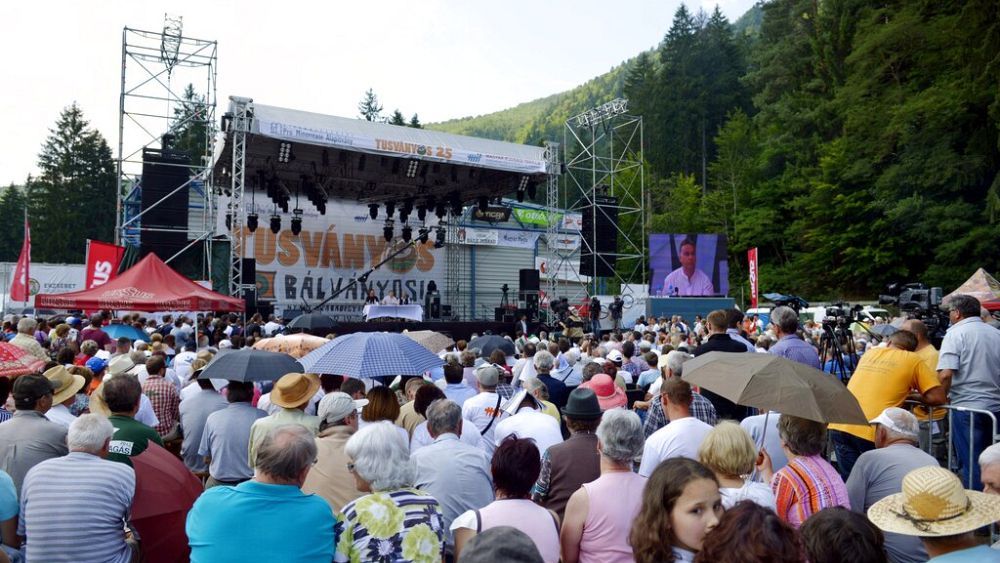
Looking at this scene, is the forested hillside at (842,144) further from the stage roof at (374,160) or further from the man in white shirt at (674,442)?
the man in white shirt at (674,442)

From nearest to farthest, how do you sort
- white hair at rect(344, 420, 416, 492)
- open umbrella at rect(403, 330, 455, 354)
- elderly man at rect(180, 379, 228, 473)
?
white hair at rect(344, 420, 416, 492) → elderly man at rect(180, 379, 228, 473) → open umbrella at rect(403, 330, 455, 354)

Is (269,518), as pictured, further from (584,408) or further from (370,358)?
(370,358)

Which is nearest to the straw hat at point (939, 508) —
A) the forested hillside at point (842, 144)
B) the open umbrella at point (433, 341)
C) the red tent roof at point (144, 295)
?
the open umbrella at point (433, 341)

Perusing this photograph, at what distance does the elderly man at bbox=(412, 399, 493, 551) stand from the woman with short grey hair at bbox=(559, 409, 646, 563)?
2.09 feet

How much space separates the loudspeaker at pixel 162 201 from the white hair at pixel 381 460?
18.2 m

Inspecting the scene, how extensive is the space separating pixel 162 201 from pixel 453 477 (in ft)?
59.3

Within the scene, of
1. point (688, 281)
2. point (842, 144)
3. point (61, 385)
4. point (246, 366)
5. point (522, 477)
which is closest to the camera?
point (522, 477)

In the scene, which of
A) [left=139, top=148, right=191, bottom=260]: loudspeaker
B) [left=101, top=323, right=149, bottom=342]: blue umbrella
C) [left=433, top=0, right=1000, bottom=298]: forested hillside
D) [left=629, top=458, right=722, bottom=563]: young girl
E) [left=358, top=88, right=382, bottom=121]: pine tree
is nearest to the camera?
[left=629, top=458, right=722, bottom=563]: young girl

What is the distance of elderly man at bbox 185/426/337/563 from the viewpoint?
7.84 feet

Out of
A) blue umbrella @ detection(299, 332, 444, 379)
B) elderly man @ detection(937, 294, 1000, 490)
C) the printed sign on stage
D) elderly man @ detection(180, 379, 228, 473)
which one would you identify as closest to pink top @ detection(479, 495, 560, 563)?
blue umbrella @ detection(299, 332, 444, 379)

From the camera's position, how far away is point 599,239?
81.6ft

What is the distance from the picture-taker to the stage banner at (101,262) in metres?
12.9

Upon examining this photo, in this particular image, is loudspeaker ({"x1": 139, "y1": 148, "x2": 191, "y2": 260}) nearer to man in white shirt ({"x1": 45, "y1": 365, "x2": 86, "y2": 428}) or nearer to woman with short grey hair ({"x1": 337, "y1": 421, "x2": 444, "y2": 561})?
man in white shirt ({"x1": 45, "y1": 365, "x2": 86, "y2": 428})

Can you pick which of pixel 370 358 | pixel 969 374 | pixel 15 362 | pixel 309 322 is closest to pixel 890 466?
pixel 969 374
